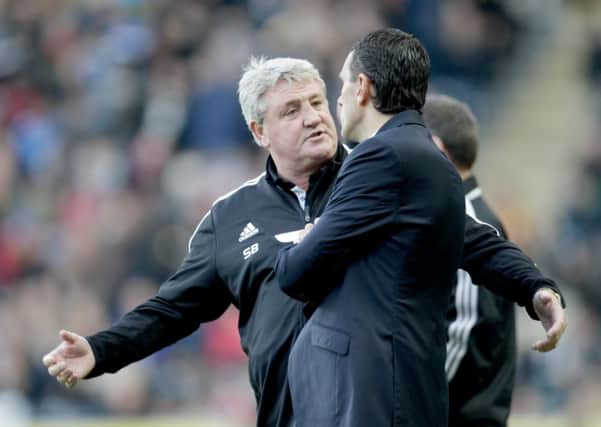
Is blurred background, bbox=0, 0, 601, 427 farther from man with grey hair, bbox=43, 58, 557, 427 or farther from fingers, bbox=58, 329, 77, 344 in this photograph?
fingers, bbox=58, 329, 77, 344

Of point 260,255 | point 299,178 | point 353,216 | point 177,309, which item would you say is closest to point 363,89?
point 353,216

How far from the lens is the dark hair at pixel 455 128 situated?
570 cm

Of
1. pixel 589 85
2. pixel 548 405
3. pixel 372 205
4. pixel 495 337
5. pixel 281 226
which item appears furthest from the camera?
pixel 589 85

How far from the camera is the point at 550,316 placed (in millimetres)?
4293

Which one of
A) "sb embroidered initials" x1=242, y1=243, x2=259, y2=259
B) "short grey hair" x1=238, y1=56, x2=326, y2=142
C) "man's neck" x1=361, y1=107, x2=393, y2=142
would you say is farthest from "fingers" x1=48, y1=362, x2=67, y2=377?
"man's neck" x1=361, y1=107, x2=393, y2=142

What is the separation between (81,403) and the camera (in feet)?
30.6

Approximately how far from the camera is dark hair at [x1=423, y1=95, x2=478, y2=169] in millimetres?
5695

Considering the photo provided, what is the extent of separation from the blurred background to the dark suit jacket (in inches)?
176

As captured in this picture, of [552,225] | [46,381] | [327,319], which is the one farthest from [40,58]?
[327,319]

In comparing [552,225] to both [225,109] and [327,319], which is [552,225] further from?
[327,319]

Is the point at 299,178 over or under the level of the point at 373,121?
under

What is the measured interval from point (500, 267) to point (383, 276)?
0.49 metres

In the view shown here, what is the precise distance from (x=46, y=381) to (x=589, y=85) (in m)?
4.85

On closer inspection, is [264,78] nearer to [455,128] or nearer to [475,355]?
[455,128]
